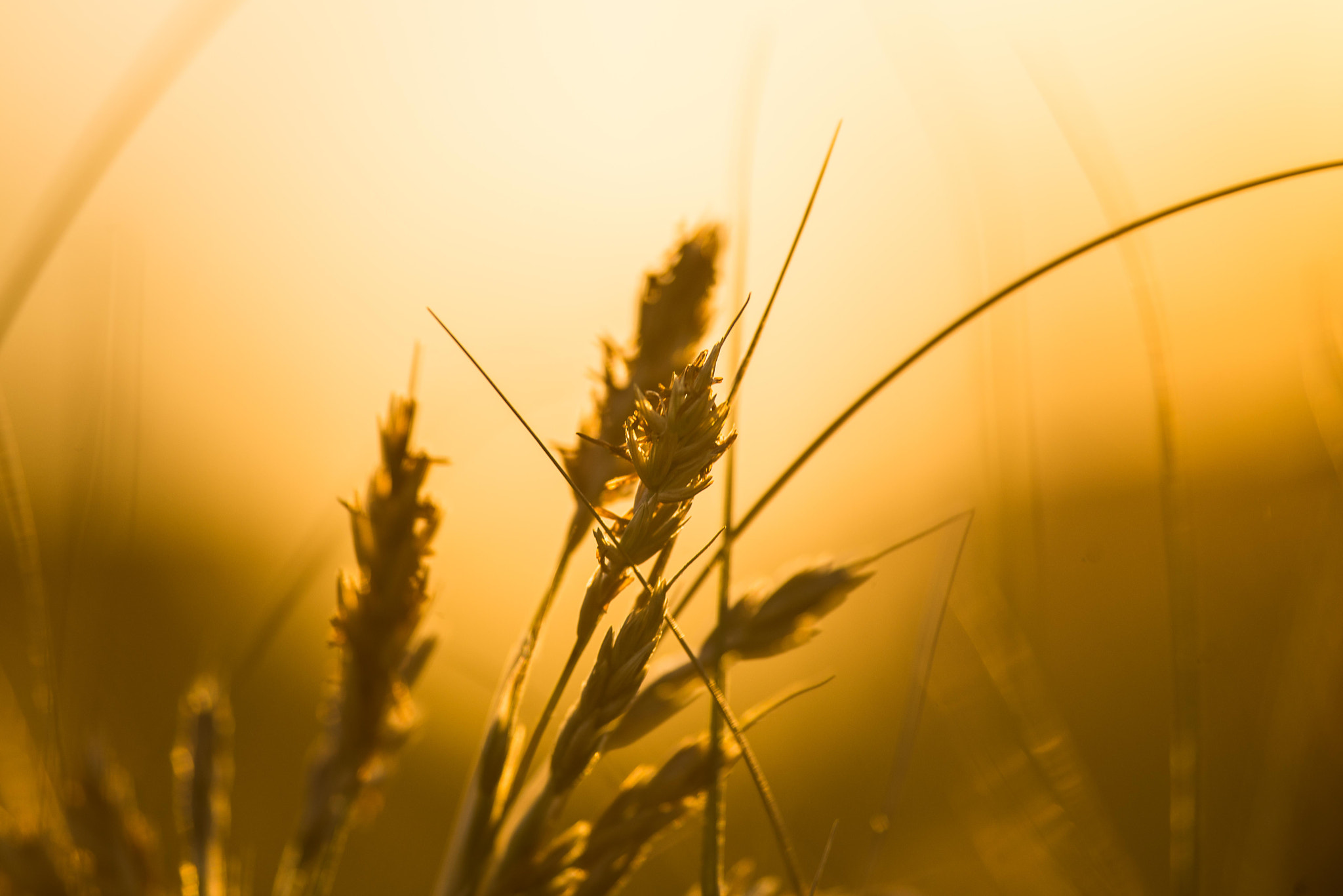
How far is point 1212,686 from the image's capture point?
885mm

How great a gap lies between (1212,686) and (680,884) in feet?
2.13

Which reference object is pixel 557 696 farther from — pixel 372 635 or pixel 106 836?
pixel 106 836

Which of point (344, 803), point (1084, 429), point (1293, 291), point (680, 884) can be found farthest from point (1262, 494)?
point (680, 884)

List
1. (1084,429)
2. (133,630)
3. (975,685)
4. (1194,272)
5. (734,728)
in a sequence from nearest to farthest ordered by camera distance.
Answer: (734,728)
(975,685)
(1194,272)
(1084,429)
(133,630)

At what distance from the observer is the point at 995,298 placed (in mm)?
350

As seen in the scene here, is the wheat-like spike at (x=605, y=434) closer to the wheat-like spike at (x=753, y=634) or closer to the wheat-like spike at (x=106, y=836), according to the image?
the wheat-like spike at (x=753, y=634)

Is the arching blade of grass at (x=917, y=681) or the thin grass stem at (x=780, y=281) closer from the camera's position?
the thin grass stem at (x=780, y=281)

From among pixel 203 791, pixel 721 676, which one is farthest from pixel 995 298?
pixel 203 791

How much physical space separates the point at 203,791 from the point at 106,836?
5cm

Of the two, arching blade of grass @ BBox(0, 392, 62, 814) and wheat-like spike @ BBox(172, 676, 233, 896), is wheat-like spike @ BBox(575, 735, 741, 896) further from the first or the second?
arching blade of grass @ BBox(0, 392, 62, 814)

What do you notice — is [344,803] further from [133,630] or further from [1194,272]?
[133,630]

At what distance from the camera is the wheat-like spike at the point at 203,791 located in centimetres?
45

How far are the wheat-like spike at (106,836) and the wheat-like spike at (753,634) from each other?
0.93ft

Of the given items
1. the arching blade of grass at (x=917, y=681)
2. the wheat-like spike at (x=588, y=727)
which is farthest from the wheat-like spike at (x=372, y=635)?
the arching blade of grass at (x=917, y=681)
